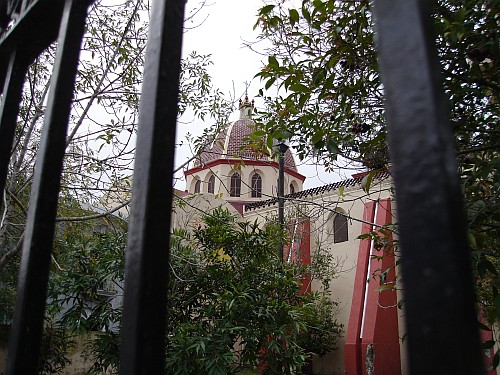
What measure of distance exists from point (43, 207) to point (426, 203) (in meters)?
0.69

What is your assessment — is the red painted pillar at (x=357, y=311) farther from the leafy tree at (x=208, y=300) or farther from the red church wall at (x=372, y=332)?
the leafy tree at (x=208, y=300)

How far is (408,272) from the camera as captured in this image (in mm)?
388

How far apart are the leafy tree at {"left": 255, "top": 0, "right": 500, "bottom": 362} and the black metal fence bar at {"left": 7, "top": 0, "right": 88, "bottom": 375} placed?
1.63 m

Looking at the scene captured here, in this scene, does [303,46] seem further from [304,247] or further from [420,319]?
[304,247]

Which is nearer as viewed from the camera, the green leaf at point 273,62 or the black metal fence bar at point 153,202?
the black metal fence bar at point 153,202

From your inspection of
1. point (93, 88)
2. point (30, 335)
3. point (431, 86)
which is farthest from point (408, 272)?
point (93, 88)

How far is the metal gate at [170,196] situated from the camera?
369 mm

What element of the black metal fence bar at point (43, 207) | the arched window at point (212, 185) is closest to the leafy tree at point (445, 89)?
the black metal fence bar at point (43, 207)

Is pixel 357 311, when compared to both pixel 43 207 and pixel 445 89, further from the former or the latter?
pixel 43 207

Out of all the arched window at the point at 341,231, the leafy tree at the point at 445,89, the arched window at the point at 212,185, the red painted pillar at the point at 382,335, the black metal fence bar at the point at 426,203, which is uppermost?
the arched window at the point at 212,185

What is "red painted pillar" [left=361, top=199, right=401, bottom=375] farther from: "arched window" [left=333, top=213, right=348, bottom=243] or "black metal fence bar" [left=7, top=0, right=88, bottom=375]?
"black metal fence bar" [left=7, top=0, right=88, bottom=375]

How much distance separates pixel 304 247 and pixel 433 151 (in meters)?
13.7

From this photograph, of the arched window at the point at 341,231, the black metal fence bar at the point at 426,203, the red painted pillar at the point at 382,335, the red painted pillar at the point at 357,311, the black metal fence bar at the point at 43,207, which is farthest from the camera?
the arched window at the point at 341,231

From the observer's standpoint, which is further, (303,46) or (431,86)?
(303,46)
